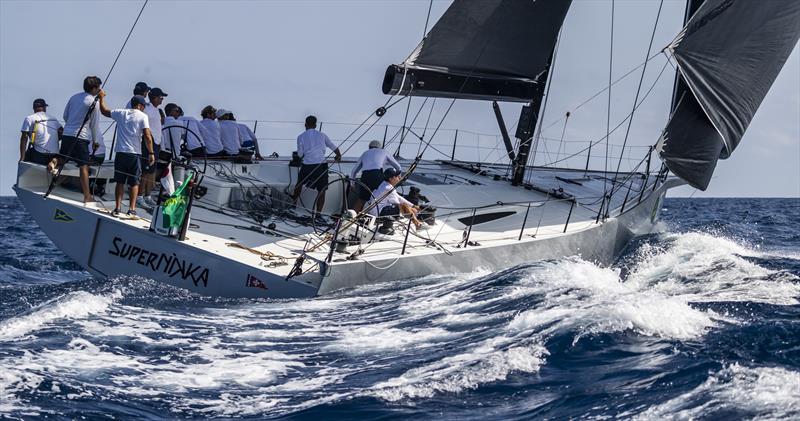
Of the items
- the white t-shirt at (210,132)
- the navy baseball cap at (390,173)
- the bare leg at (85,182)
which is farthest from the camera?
the white t-shirt at (210,132)

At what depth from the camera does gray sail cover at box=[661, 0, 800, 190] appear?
1091cm

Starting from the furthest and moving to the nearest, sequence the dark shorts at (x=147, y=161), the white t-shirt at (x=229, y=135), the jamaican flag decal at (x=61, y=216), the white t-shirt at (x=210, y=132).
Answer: the white t-shirt at (x=229, y=135) → the white t-shirt at (x=210, y=132) → the dark shorts at (x=147, y=161) → the jamaican flag decal at (x=61, y=216)

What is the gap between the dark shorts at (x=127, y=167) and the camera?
9.31 meters

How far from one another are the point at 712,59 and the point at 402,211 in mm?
3847

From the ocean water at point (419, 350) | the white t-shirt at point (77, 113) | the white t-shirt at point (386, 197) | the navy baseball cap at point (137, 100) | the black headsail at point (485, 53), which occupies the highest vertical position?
the black headsail at point (485, 53)

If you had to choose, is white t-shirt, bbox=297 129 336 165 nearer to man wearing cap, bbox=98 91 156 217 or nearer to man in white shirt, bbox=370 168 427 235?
man in white shirt, bbox=370 168 427 235

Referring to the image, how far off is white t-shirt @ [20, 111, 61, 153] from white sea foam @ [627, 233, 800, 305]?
19.4 ft

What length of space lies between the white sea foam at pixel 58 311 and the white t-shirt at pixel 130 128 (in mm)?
1755

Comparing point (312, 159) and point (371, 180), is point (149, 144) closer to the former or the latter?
point (312, 159)

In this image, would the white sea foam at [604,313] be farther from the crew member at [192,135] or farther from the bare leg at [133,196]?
the crew member at [192,135]

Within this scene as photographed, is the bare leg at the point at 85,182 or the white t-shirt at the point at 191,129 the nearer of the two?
the bare leg at the point at 85,182

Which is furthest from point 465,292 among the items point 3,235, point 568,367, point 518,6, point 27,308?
point 3,235

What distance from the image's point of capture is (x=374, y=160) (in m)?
10.3

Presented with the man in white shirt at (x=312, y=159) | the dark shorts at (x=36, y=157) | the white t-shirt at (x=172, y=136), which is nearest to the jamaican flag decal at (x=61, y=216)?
the dark shorts at (x=36, y=157)
